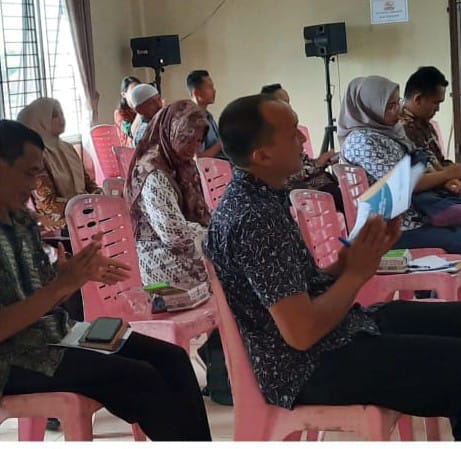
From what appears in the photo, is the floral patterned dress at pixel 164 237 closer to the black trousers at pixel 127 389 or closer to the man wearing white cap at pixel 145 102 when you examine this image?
the black trousers at pixel 127 389

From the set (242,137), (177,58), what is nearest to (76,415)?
(242,137)

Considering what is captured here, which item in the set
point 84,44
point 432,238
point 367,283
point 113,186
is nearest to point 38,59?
point 84,44

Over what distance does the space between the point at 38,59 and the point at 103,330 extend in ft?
15.8

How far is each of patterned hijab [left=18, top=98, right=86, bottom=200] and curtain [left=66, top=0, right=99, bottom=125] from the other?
2.39 meters

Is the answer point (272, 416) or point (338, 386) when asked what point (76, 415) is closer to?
point (272, 416)

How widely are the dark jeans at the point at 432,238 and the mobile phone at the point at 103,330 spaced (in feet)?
5.37

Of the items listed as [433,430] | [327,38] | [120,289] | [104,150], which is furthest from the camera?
[327,38]

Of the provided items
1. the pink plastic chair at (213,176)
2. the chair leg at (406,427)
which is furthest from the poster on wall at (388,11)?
the chair leg at (406,427)

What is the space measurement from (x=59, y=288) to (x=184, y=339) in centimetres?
61

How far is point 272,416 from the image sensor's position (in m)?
1.94

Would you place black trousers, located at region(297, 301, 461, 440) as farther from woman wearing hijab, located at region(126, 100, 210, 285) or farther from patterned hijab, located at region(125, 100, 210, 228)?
patterned hijab, located at region(125, 100, 210, 228)

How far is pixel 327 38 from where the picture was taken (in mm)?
6992

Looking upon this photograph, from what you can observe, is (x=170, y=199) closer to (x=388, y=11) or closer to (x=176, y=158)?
(x=176, y=158)

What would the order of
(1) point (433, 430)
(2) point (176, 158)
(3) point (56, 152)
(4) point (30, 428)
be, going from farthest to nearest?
(3) point (56, 152) < (2) point (176, 158) < (1) point (433, 430) < (4) point (30, 428)
